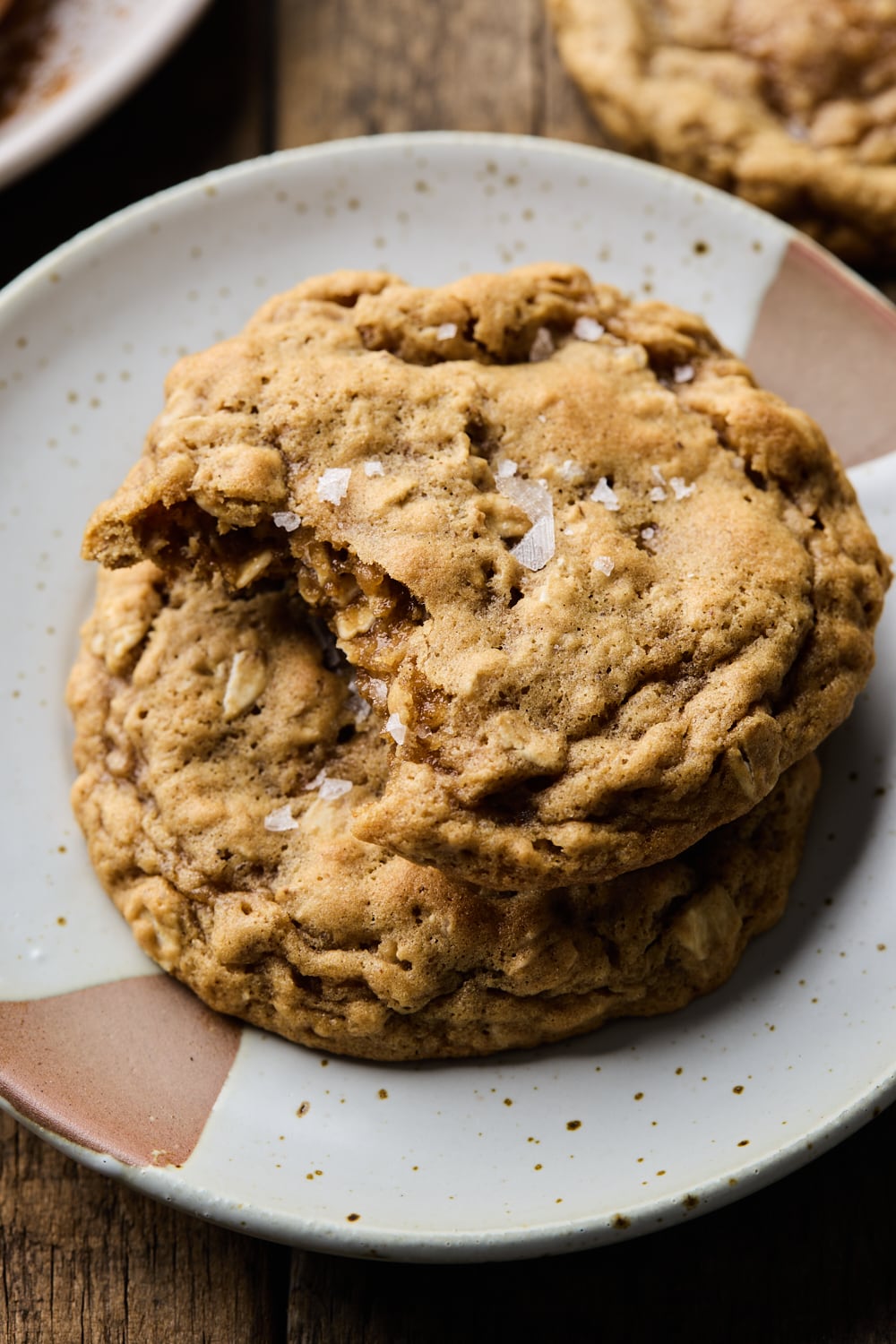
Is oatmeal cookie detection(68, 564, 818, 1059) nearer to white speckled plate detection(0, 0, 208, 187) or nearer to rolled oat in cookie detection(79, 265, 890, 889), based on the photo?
rolled oat in cookie detection(79, 265, 890, 889)

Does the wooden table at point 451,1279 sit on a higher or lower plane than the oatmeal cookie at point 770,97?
lower

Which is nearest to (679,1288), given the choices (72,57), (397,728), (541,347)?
(397,728)

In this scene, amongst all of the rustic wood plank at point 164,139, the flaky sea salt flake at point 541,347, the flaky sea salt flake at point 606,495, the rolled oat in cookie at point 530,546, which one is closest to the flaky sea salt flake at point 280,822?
the rolled oat in cookie at point 530,546

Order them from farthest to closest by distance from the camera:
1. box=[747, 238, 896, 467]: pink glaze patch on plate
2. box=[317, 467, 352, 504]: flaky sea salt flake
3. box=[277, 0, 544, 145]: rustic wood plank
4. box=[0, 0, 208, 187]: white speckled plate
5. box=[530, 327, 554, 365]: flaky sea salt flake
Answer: box=[277, 0, 544, 145]: rustic wood plank → box=[0, 0, 208, 187]: white speckled plate → box=[747, 238, 896, 467]: pink glaze patch on plate → box=[530, 327, 554, 365]: flaky sea salt flake → box=[317, 467, 352, 504]: flaky sea salt flake

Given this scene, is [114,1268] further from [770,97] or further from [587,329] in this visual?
[770,97]

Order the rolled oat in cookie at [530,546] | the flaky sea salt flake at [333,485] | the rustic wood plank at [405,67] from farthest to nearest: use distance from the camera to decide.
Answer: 1. the rustic wood plank at [405,67]
2. the flaky sea salt flake at [333,485]
3. the rolled oat in cookie at [530,546]

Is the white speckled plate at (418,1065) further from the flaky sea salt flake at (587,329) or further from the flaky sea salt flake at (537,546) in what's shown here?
the flaky sea salt flake at (537,546)

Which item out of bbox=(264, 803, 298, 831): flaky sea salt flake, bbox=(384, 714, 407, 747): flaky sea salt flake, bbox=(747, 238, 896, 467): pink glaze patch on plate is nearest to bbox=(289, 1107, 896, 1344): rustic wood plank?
bbox=(264, 803, 298, 831): flaky sea salt flake
